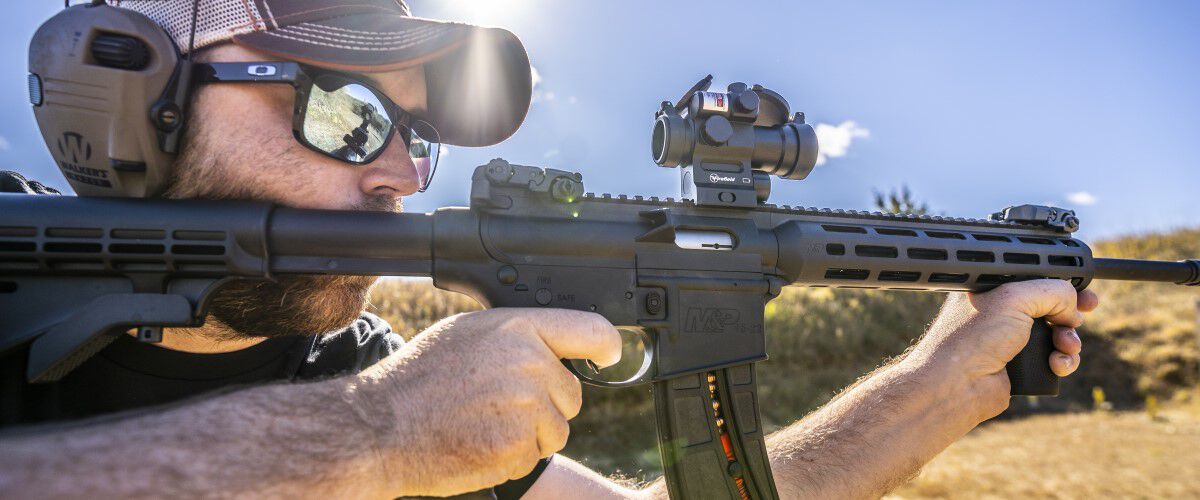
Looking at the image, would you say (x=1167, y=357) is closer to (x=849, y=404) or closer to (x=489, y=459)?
(x=849, y=404)

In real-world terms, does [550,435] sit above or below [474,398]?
below

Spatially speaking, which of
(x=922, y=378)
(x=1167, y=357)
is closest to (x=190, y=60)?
(x=922, y=378)

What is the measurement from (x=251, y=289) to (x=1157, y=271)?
436cm

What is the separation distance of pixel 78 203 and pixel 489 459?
57.1 inches

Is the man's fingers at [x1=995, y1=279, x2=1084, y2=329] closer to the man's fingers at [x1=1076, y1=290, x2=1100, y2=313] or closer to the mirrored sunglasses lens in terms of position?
the man's fingers at [x1=1076, y1=290, x2=1100, y2=313]

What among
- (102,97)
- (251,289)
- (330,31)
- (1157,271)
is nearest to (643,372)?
(251,289)

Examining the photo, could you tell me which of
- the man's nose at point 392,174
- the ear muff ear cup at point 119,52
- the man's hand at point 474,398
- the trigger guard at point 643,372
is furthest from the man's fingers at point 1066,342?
the ear muff ear cup at point 119,52

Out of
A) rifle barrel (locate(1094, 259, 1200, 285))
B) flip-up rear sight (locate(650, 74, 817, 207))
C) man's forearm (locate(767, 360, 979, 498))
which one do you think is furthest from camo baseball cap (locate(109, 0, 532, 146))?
rifle barrel (locate(1094, 259, 1200, 285))

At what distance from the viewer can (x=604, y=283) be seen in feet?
7.48

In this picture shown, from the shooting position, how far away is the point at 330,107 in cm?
227

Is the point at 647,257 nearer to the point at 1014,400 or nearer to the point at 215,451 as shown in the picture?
the point at 215,451

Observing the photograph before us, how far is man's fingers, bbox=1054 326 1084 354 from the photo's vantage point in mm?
3021

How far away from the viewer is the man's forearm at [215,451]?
122 centimetres

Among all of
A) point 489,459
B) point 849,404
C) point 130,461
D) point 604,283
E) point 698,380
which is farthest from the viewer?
point 849,404
